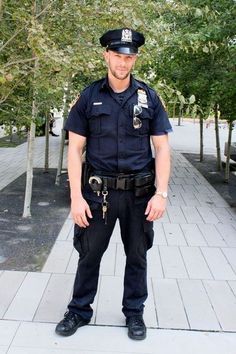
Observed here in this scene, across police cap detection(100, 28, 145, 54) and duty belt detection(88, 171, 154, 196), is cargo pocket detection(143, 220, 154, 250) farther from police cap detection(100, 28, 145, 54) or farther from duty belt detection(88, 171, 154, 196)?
police cap detection(100, 28, 145, 54)

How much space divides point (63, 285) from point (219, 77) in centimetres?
453

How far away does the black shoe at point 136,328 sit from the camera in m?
3.00

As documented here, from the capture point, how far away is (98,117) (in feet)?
9.20

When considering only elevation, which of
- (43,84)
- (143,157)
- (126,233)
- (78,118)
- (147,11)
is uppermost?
(147,11)

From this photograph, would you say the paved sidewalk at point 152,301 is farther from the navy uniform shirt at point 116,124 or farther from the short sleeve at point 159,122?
the short sleeve at point 159,122

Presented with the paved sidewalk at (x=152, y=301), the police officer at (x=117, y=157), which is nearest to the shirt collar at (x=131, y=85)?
Answer: the police officer at (x=117, y=157)

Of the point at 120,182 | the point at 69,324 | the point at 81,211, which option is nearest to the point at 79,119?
the point at 120,182

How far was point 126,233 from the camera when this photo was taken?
9.90 ft

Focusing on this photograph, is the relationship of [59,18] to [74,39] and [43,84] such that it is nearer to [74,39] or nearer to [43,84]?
[74,39]

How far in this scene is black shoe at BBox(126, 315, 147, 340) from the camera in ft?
9.86

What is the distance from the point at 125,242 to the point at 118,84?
106cm

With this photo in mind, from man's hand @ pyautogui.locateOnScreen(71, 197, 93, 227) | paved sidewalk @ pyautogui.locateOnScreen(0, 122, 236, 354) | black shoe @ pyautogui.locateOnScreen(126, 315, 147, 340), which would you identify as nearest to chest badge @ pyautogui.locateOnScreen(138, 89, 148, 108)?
man's hand @ pyautogui.locateOnScreen(71, 197, 93, 227)

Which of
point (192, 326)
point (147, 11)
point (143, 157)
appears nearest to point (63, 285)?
point (192, 326)

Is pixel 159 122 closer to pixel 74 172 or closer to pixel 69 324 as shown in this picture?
pixel 74 172
